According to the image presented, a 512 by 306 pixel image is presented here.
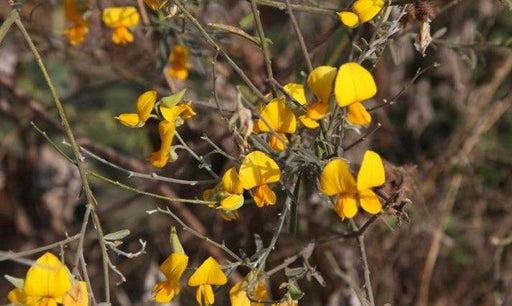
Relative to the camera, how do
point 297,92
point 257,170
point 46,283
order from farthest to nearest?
point 297,92
point 257,170
point 46,283

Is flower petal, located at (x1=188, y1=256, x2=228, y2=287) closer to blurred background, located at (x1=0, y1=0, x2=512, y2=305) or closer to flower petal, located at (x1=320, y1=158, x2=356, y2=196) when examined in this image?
flower petal, located at (x1=320, y1=158, x2=356, y2=196)

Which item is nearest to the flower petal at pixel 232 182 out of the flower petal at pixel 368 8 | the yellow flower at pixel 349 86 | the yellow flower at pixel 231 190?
the yellow flower at pixel 231 190

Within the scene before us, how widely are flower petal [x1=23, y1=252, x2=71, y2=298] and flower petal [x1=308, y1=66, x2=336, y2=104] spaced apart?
0.42 m

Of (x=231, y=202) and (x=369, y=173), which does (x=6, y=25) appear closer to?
(x=231, y=202)

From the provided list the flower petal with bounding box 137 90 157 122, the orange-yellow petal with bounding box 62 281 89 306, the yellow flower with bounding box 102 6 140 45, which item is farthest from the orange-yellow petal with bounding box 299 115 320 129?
the yellow flower with bounding box 102 6 140 45

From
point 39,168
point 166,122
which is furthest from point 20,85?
point 166,122

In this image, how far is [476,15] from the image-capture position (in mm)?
2682

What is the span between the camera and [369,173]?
1185 millimetres

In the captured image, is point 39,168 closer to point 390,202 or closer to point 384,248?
point 384,248

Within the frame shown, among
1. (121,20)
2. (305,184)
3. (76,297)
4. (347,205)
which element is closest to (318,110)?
(347,205)

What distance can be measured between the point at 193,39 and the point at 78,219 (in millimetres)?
1164

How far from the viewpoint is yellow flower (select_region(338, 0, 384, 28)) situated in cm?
129

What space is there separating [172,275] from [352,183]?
316 mm

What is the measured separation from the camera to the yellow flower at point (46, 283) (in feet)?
3.65
